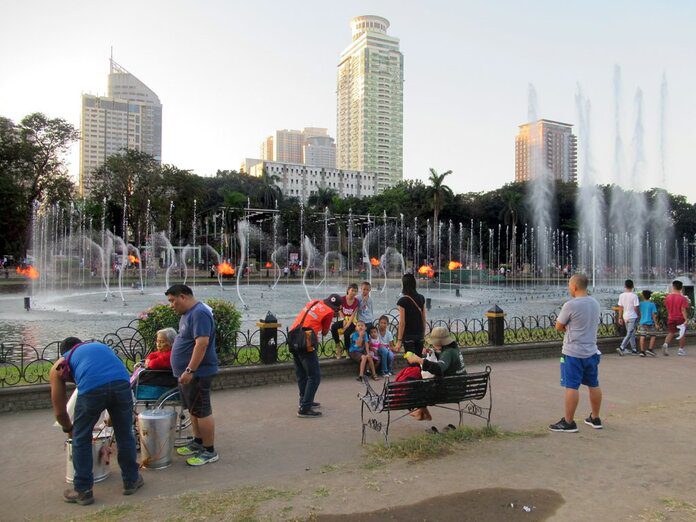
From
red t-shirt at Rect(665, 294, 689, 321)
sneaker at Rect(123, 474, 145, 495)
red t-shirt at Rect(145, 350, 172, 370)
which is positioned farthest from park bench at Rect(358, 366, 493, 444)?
red t-shirt at Rect(665, 294, 689, 321)

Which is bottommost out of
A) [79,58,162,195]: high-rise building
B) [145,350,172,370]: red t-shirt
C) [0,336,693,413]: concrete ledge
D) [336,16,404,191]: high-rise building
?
[0,336,693,413]: concrete ledge

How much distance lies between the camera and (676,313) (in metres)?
12.2

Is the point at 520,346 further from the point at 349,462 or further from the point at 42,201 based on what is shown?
the point at 42,201

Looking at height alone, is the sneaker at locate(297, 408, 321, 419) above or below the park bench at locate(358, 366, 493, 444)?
below

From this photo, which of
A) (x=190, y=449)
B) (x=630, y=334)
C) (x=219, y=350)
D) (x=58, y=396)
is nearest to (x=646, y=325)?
(x=630, y=334)

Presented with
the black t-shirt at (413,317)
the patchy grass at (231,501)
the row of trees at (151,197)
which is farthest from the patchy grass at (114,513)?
the row of trees at (151,197)

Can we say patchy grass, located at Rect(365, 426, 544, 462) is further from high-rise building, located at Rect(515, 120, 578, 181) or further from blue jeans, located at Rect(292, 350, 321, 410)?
high-rise building, located at Rect(515, 120, 578, 181)

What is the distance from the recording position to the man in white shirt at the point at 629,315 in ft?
38.9

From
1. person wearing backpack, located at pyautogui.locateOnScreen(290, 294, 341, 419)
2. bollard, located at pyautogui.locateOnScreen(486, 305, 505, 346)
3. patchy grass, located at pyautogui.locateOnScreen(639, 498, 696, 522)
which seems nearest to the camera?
patchy grass, located at pyautogui.locateOnScreen(639, 498, 696, 522)

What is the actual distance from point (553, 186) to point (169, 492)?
73745 millimetres

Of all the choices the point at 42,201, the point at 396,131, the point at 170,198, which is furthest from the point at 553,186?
the point at 396,131

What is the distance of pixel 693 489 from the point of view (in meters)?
4.75

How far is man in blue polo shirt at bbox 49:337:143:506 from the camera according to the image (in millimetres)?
4551

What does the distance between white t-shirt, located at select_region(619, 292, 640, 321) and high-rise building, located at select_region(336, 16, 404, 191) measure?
6315 inches
